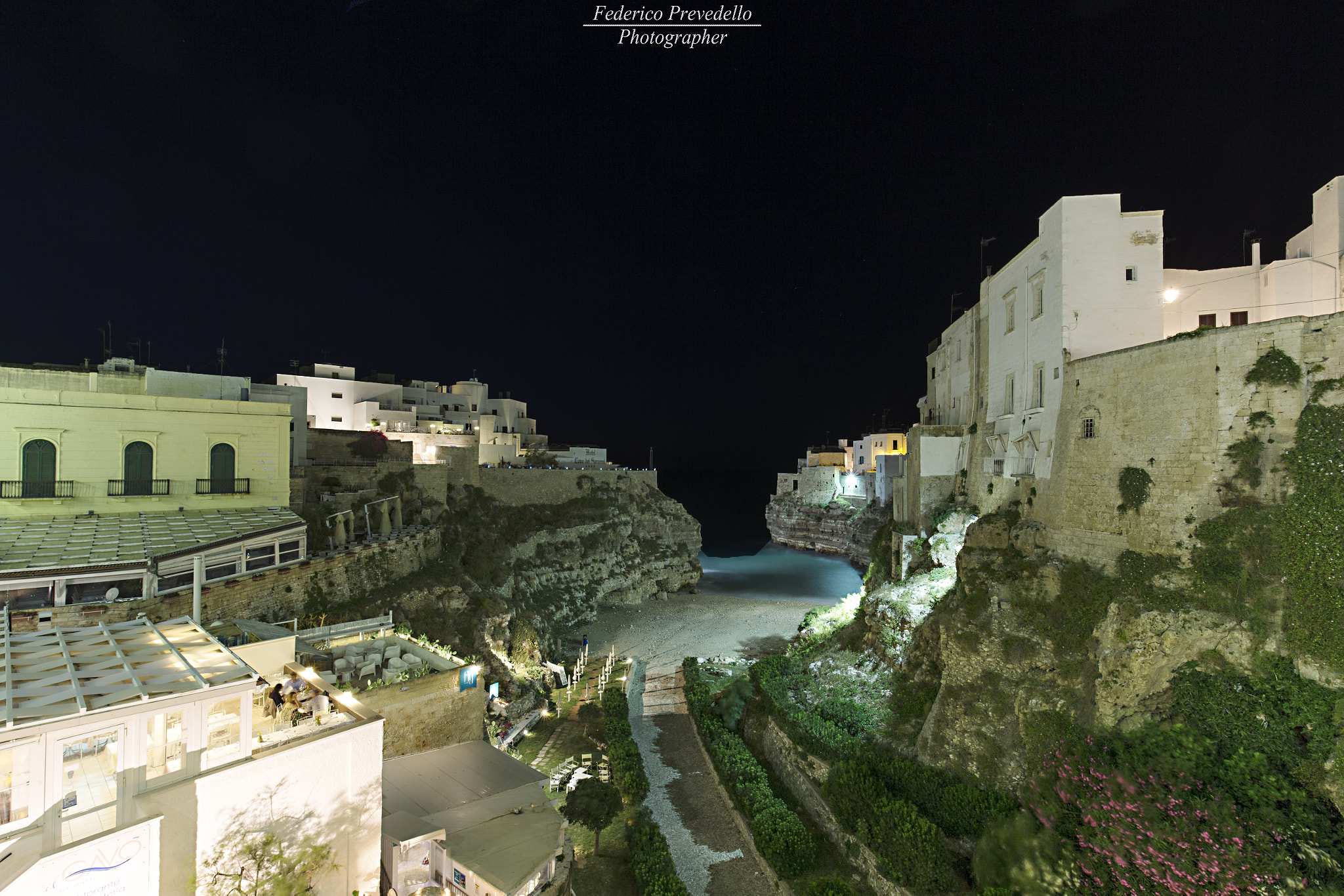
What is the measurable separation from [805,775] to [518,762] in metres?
7.44

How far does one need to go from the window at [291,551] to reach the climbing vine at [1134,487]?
22369 millimetres

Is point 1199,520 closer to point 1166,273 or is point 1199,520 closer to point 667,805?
point 1166,273

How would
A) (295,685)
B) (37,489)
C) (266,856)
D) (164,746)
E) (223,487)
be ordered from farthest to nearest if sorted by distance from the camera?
(223,487), (37,489), (295,685), (266,856), (164,746)

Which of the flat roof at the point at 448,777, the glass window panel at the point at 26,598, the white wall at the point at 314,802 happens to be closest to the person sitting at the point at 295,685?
the white wall at the point at 314,802

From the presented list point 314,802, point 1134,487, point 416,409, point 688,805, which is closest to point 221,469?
point 314,802

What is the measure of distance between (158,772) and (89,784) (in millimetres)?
612

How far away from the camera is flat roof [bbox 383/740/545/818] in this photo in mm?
10984

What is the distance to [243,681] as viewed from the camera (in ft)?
23.9

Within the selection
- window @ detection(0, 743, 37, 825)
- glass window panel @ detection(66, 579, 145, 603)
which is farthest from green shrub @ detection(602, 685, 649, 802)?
glass window panel @ detection(66, 579, 145, 603)

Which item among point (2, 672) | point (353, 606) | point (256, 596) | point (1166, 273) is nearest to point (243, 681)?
point (2, 672)

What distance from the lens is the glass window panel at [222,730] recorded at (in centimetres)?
722

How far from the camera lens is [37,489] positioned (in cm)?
1453

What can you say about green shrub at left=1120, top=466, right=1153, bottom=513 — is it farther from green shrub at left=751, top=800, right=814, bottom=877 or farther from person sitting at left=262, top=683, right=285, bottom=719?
person sitting at left=262, top=683, right=285, bottom=719

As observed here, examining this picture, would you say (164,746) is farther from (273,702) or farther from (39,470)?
(39,470)
